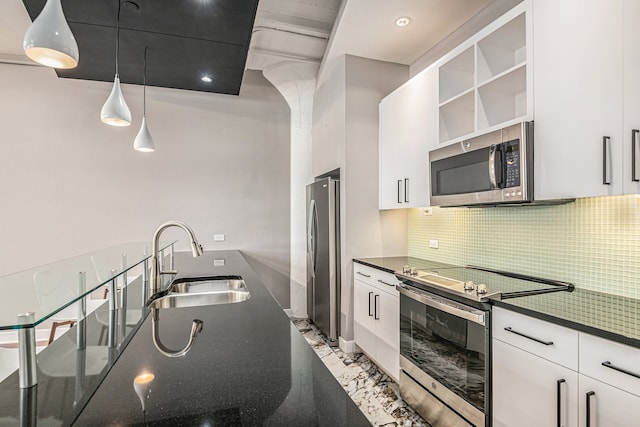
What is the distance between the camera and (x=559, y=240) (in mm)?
1935

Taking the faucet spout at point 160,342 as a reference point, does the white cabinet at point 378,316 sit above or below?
below

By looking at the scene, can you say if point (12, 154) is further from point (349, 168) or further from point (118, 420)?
point (118, 420)

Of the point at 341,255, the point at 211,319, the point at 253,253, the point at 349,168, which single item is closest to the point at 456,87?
the point at 349,168

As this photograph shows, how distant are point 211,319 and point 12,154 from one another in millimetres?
3947

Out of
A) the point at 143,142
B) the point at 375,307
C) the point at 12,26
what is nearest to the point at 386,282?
the point at 375,307

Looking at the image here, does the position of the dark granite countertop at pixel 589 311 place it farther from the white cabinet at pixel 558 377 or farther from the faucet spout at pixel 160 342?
the faucet spout at pixel 160 342

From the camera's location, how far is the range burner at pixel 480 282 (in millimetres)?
1703

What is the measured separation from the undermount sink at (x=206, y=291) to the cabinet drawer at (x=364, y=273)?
3.72ft

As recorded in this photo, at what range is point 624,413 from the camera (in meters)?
1.12

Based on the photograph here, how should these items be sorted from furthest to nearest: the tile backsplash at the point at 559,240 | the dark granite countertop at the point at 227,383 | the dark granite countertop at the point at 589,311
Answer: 1. the tile backsplash at the point at 559,240
2. the dark granite countertop at the point at 589,311
3. the dark granite countertop at the point at 227,383

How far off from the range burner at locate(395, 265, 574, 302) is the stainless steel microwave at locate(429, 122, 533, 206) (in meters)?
0.47

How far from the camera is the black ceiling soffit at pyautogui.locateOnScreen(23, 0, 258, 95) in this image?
2.29m

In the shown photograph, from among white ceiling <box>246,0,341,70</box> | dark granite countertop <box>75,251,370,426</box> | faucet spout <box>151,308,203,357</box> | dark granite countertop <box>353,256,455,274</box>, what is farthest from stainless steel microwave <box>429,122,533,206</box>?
white ceiling <box>246,0,341,70</box>

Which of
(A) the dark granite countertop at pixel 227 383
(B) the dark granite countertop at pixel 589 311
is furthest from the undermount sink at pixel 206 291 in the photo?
(B) the dark granite countertop at pixel 589 311
